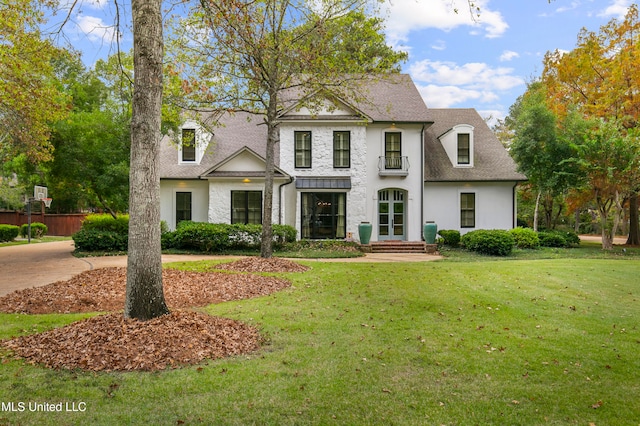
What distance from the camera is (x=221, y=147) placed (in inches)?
851

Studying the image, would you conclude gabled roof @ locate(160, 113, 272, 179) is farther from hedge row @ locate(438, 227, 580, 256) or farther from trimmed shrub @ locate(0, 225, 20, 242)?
trimmed shrub @ locate(0, 225, 20, 242)

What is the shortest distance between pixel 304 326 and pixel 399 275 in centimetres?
535

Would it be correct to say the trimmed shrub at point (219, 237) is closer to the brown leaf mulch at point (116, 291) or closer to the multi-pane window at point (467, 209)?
the brown leaf mulch at point (116, 291)

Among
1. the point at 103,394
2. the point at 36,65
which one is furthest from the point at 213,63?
the point at 103,394

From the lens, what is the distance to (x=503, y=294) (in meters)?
8.74

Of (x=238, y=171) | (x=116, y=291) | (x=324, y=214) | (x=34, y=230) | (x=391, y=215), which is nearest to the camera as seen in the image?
(x=116, y=291)

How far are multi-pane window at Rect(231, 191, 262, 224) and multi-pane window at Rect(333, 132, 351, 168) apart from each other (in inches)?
155

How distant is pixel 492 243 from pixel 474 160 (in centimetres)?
585

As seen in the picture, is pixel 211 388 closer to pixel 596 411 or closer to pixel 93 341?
pixel 93 341

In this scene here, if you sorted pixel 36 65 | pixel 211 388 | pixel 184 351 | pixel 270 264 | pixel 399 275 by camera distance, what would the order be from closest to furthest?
pixel 211 388
pixel 184 351
pixel 399 275
pixel 270 264
pixel 36 65

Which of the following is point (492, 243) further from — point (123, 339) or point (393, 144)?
point (123, 339)

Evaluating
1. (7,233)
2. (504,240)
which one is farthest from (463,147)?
(7,233)

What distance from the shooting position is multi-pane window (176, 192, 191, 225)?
20.6 m

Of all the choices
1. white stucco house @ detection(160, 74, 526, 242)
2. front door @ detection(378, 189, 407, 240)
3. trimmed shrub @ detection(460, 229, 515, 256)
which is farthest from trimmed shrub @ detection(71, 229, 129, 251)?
trimmed shrub @ detection(460, 229, 515, 256)
